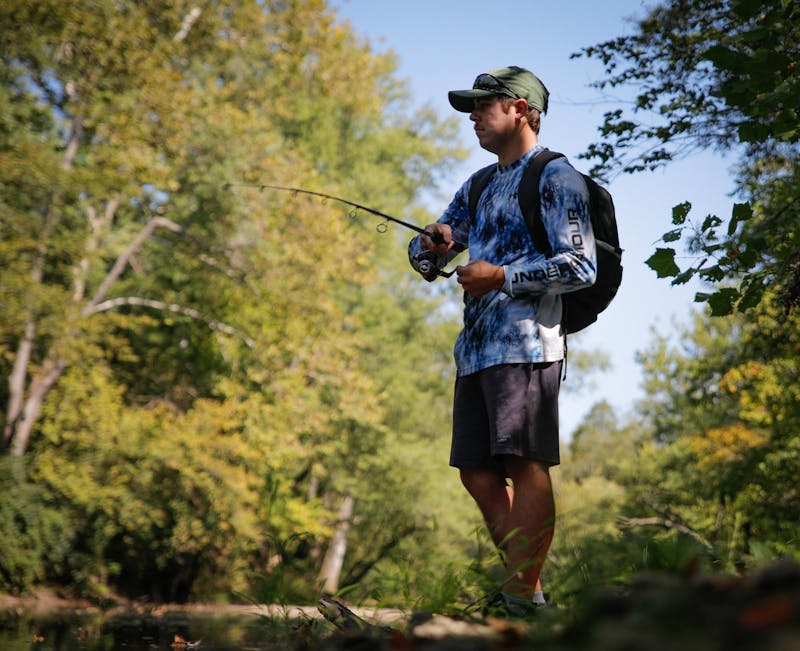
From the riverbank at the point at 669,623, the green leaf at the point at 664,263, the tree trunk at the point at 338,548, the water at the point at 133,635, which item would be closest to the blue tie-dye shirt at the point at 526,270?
the green leaf at the point at 664,263

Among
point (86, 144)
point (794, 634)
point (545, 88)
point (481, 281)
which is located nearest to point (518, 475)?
point (481, 281)

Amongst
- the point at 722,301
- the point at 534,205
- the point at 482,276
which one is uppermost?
the point at 534,205

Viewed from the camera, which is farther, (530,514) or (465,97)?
(465,97)

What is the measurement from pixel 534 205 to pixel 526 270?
0.32 meters

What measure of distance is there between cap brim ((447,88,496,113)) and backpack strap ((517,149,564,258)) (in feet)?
1.29

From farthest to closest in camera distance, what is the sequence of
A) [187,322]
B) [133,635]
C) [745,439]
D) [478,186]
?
[745,439], [187,322], [133,635], [478,186]

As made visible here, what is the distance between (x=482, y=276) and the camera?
3543 millimetres

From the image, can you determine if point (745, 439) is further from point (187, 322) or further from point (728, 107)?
point (728, 107)

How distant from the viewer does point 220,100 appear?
1975cm

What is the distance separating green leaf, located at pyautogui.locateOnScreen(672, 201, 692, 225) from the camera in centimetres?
418

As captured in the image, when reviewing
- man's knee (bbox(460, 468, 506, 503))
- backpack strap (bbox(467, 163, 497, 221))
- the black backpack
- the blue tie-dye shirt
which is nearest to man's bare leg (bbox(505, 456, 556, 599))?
man's knee (bbox(460, 468, 506, 503))

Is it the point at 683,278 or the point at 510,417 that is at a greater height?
the point at 683,278

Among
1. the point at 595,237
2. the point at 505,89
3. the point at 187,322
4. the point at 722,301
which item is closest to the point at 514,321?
the point at 595,237

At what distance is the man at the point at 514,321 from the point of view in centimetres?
347
